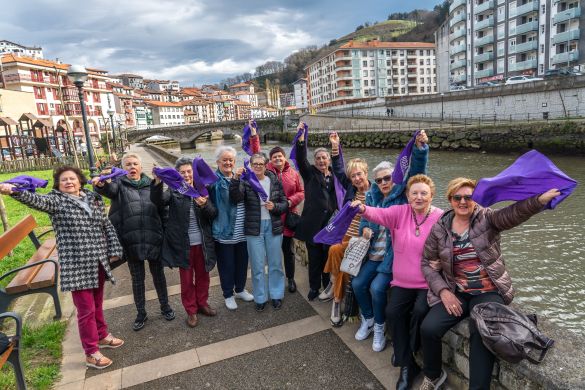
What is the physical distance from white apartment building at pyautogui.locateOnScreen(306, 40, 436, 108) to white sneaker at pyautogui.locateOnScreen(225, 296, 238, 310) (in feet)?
289

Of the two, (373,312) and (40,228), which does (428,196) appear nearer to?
(373,312)

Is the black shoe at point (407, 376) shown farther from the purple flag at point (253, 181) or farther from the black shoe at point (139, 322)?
the black shoe at point (139, 322)

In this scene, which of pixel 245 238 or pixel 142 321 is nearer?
pixel 142 321

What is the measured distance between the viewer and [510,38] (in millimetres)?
52250

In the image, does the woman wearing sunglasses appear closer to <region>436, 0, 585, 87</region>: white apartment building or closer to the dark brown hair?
the dark brown hair

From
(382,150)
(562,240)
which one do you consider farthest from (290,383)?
(382,150)

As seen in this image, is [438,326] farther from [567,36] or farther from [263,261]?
[567,36]

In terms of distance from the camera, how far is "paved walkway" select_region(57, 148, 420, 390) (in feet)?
10.8

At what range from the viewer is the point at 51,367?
356 cm

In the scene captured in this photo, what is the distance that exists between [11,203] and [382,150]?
1165 inches

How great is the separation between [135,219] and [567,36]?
54717 millimetres

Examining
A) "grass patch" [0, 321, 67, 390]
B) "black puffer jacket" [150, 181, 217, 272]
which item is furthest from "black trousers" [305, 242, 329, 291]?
"grass patch" [0, 321, 67, 390]

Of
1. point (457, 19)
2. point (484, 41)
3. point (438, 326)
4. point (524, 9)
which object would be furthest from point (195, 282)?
point (457, 19)

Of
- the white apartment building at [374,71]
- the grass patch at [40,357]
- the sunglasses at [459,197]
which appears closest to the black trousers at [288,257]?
the sunglasses at [459,197]
